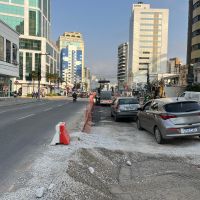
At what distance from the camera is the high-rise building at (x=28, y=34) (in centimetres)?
9875

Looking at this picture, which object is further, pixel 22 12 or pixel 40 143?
pixel 22 12

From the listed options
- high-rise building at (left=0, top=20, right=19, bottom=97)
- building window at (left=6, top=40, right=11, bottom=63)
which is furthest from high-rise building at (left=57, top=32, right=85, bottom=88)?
building window at (left=6, top=40, right=11, bottom=63)

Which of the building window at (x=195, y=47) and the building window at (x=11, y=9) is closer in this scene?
the building window at (x=195, y=47)

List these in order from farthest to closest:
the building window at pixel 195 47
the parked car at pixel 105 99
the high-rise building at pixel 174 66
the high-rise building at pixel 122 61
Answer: the high-rise building at pixel 122 61 → the high-rise building at pixel 174 66 → the building window at pixel 195 47 → the parked car at pixel 105 99

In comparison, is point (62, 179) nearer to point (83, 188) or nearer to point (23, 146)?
point (83, 188)

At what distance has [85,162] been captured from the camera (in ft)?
24.9

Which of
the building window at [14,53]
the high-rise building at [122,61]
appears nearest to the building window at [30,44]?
the building window at [14,53]

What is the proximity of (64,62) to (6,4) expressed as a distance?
3418 inches

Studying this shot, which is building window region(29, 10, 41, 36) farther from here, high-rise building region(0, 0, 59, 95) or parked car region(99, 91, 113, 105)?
parked car region(99, 91, 113, 105)

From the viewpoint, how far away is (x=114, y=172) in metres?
7.54

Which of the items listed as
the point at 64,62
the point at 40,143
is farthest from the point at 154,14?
the point at 40,143

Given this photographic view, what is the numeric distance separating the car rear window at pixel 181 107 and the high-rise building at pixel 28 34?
8765cm

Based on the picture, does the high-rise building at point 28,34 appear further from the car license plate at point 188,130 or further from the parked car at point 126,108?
the car license plate at point 188,130

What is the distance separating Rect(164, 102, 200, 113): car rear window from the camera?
11008mm
